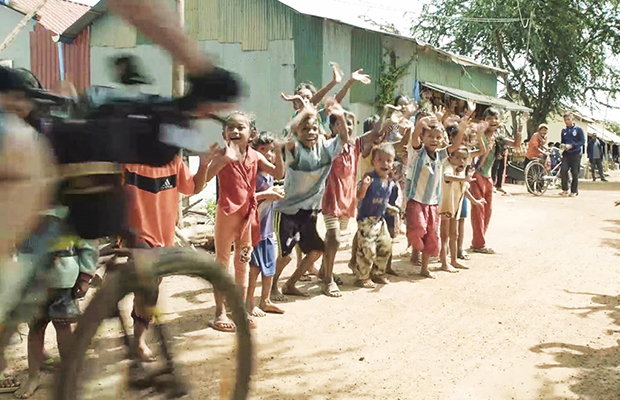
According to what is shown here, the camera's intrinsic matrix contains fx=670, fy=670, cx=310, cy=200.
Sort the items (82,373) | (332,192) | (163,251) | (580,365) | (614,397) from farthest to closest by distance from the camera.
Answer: (332,192)
(580,365)
(614,397)
(163,251)
(82,373)

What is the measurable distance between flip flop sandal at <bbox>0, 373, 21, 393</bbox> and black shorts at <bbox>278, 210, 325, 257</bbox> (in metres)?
2.57

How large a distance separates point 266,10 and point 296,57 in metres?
1.34

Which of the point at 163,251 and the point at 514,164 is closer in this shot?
the point at 163,251

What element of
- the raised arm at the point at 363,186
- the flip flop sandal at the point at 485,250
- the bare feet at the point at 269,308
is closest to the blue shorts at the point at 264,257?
the bare feet at the point at 269,308

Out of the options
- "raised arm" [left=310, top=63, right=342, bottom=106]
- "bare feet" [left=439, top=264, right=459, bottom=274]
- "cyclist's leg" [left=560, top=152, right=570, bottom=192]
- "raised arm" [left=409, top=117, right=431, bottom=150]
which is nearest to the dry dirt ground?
"bare feet" [left=439, top=264, right=459, bottom=274]

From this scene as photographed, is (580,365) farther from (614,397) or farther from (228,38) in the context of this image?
(228,38)

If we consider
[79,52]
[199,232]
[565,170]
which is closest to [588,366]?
[199,232]

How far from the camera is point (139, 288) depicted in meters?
2.49

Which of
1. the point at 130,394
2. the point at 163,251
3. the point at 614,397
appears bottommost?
the point at 614,397

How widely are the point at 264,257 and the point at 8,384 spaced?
222 centimetres

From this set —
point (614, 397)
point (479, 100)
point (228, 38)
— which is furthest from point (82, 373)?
point (479, 100)

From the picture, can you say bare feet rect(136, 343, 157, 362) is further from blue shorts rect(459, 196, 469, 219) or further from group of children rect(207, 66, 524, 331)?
blue shorts rect(459, 196, 469, 219)

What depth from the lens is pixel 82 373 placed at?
232cm

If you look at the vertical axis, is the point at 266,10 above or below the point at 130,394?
above
